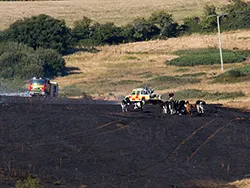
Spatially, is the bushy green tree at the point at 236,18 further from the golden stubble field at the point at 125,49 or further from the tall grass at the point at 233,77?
the tall grass at the point at 233,77

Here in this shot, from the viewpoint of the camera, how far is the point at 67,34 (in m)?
116

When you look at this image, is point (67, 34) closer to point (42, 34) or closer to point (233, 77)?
point (42, 34)

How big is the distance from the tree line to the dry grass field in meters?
6.32

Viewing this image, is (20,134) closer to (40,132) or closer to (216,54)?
(40,132)

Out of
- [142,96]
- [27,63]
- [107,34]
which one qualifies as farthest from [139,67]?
[142,96]

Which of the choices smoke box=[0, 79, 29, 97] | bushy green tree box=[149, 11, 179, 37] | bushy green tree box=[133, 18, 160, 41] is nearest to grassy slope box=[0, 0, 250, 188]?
bushy green tree box=[149, 11, 179, 37]

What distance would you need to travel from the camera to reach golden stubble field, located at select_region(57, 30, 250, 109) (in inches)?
3127

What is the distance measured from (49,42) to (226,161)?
255 ft

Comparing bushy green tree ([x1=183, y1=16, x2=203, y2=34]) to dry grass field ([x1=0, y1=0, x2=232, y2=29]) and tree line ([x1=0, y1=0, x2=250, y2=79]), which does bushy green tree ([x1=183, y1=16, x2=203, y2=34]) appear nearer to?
tree line ([x1=0, y1=0, x2=250, y2=79])

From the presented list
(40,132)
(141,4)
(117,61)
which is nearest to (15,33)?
(117,61)

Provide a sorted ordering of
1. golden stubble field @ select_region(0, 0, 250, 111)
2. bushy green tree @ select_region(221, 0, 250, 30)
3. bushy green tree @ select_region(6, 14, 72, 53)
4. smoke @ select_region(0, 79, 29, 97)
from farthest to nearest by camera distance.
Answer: bushy green tree @ select_region(221, 0, 250, 30) → bushy green tree @ select_region(6, 14, 72, 53) → golden stubble field @ select_region(0, 0, 250, 111) → smoke @ select_region(0, 79, 29, 97)

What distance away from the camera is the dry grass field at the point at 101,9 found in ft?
456

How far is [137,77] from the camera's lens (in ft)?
→ 304

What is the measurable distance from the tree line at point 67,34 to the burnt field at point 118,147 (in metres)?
45.1
